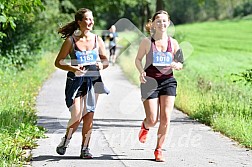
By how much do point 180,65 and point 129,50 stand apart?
84.1ft

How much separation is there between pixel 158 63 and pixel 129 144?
187 centimetres

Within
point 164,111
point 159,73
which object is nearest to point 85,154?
point 164,111

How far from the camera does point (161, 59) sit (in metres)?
8.12

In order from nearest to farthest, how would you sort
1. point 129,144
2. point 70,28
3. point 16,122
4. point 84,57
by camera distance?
point 84,57 → point 70,28 → point 129,144 → point 16,122

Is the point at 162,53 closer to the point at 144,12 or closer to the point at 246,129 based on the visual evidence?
the point at 246,129

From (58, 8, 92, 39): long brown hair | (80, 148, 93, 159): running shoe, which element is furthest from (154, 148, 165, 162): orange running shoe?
(58, 8, 92, 39): long brown hair

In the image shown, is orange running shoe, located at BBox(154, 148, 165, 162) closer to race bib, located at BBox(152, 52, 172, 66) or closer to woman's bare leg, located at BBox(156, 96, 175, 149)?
woman's bare leg, located at BBox(156, 96, 175, 149)

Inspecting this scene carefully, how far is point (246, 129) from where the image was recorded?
9.94 meters

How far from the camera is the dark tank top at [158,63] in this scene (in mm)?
8117

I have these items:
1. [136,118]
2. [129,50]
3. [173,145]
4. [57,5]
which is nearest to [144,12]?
[57,5]

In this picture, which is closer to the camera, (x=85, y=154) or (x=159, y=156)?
(x=159, y=156)

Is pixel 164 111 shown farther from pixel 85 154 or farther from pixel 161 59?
pixel 85 154

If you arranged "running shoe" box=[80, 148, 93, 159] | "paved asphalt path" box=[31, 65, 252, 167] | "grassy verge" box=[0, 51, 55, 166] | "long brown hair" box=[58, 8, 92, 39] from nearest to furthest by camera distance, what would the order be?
"grassy verge" box=[0, 51, 55, 166]
"paved asphalt path" box=[31, 65, 252, 167]
"long brown hair" box=[58, 8, 92, 39]
"running shoe" box=[80, 148, 93, 159]

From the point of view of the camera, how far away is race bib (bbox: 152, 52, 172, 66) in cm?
811
